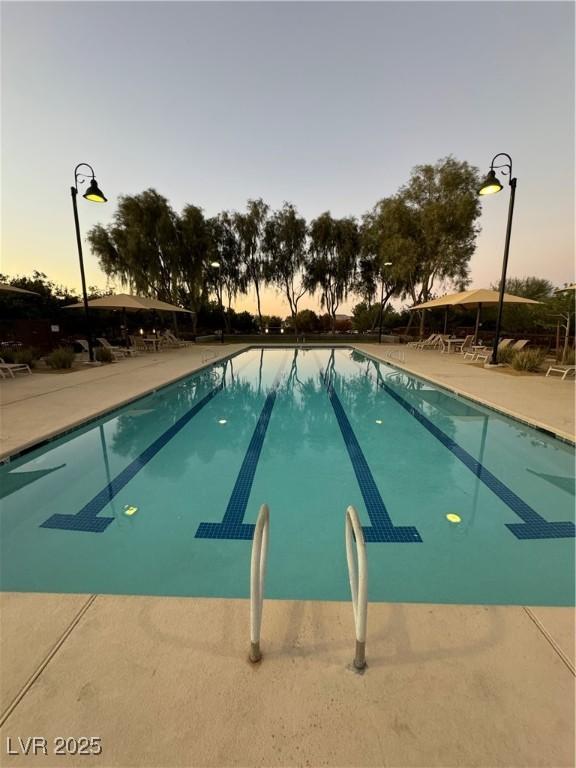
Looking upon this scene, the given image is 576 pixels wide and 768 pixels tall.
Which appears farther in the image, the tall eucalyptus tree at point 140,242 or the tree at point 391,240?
the tree at point 391,240

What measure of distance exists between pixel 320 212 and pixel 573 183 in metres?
14.3

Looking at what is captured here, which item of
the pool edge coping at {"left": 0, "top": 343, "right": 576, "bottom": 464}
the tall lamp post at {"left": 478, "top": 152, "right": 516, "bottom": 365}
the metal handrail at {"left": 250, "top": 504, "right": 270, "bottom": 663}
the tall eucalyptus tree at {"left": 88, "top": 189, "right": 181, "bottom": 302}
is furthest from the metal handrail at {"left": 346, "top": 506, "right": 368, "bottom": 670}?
the tall eucalyptus tree at {"left": 88, "top": 189, "right": 181, "bottom": 302}

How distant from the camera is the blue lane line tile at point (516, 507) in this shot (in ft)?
10.1

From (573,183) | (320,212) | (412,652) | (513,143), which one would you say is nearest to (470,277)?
(573,183)

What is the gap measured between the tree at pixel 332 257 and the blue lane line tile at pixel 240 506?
836 inches

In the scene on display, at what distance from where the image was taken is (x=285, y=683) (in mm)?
1458

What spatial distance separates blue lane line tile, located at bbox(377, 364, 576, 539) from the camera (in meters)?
3.06

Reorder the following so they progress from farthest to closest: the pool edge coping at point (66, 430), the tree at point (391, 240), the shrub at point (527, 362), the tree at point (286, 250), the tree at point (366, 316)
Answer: the tree at point (366, 316), the tree at point (286, 250), the tree at point (391, 240), the shrub at point (527, 362), the pool edge coping at point (66, 430)

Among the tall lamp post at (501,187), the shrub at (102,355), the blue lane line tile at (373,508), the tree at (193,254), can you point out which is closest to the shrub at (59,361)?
the shrub at (102,355)

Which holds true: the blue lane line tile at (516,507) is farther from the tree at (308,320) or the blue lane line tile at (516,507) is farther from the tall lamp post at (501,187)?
the tree at (308,320)

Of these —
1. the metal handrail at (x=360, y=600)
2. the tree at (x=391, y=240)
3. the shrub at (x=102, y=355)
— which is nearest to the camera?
the metal handrail at (x=360, y=600)

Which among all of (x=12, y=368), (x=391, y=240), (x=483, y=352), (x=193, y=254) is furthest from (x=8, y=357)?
(x=391, y=240)

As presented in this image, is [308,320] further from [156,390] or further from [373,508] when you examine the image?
[373,508]

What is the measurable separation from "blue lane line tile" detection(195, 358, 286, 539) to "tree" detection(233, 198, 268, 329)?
20736mm
